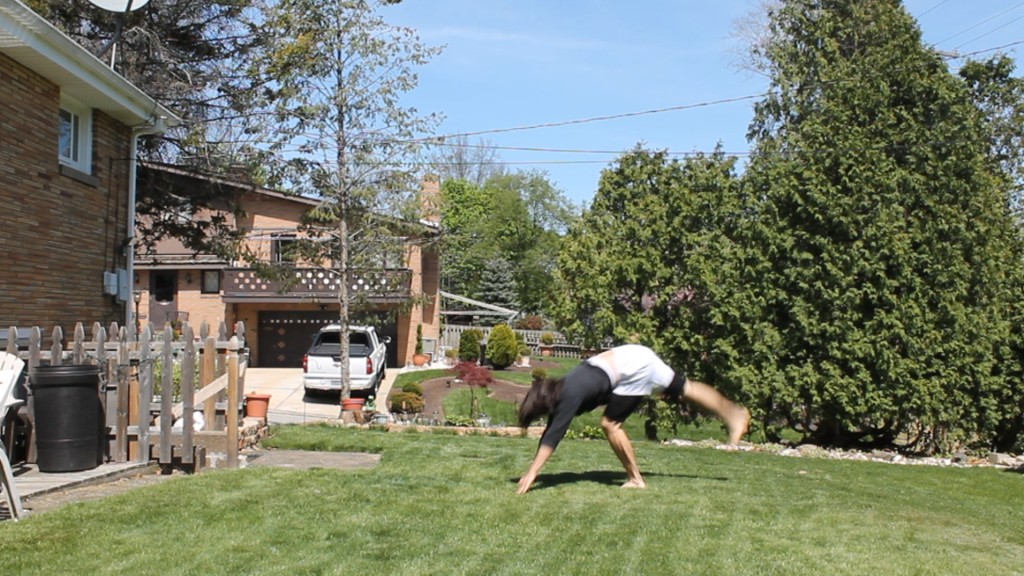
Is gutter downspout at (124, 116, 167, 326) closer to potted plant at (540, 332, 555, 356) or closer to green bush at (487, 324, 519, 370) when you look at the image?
green bush at (487, 324, 519, 370)

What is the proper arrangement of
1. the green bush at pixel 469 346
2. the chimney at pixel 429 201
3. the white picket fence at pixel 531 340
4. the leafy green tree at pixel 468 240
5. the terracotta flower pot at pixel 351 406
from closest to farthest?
the terracotta flower pot at pixel 351 406, the chimney at pixel 429 201, the green bush at pixel 469 346, the white picket fence at pixel 531 340, the leafy green tree at pixel 468 240

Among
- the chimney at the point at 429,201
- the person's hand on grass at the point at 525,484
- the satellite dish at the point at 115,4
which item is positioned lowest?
the person's hand on grass at the point at 525,484

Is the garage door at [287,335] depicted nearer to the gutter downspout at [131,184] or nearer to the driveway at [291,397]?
the driveway at [291,397]

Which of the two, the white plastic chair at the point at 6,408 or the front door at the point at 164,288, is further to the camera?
the front door at the point at 164,288

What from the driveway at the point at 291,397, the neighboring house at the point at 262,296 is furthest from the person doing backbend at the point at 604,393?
the neighboring house at the point at 262,296

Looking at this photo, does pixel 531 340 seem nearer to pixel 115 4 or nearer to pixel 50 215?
pixel 115 4

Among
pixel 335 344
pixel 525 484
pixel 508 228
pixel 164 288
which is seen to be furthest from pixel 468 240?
pixel 525 484

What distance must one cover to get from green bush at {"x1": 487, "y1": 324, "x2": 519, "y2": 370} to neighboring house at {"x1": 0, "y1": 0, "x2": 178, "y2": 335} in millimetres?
21013

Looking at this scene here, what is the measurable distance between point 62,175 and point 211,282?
2410 centimetres

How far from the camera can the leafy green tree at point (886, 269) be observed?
14.7 meters

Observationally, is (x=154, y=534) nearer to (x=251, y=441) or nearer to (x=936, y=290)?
(x=251, y=441)

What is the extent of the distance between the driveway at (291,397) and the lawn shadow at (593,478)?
11666 mm

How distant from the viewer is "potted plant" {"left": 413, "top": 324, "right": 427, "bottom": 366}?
34406 mm

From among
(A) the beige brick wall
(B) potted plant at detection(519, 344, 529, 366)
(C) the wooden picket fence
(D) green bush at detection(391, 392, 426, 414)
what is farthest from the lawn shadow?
(B) potted plant at detection(519, 344, 529, 366)
